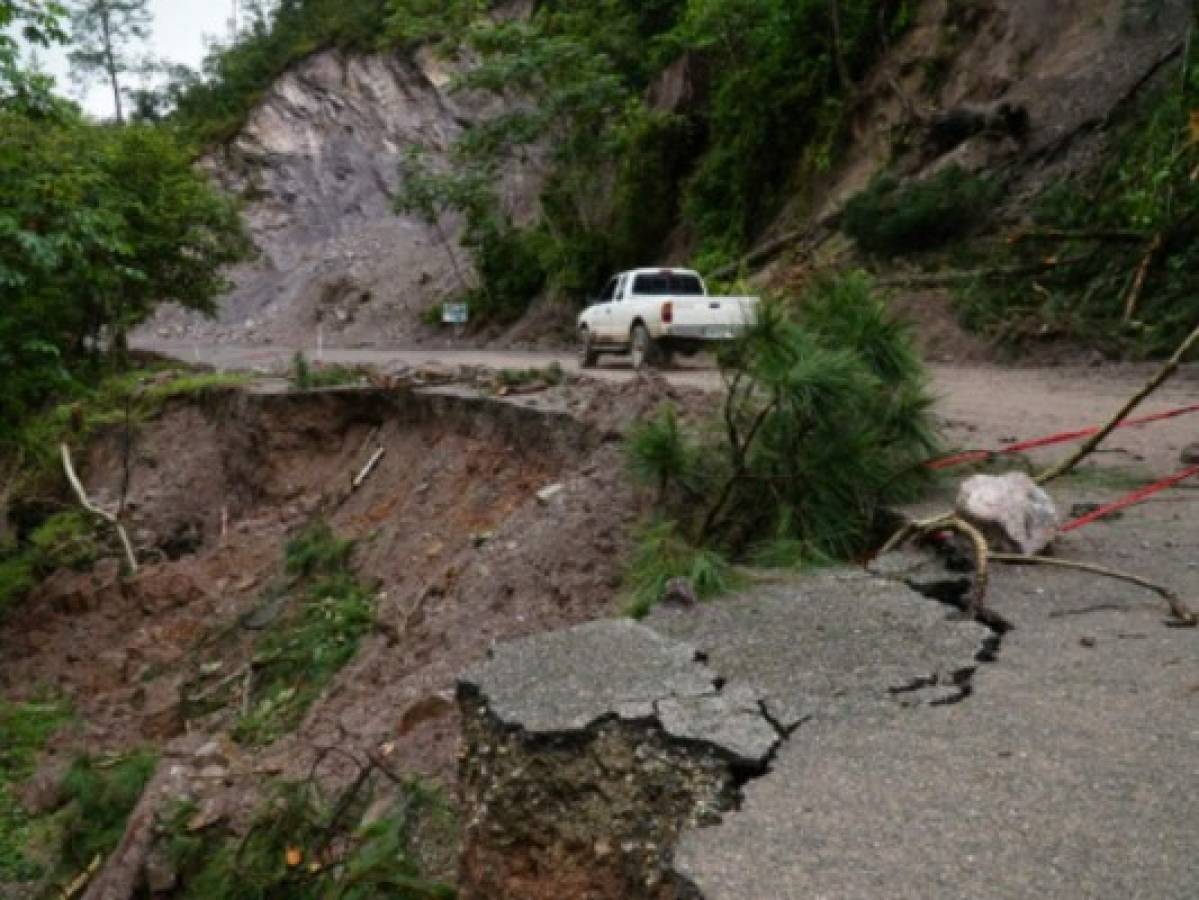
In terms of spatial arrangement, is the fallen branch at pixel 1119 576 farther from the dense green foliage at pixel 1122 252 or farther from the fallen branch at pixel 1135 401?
the dense green foliage at pixel 1122 252

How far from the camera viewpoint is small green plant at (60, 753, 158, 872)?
7137 mm

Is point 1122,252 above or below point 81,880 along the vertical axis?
above

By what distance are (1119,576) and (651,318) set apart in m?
12.1

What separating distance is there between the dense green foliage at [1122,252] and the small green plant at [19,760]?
12.0 metres

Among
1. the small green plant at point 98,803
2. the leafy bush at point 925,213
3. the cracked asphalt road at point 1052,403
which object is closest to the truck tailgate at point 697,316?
the cracked asphalt road at point 1052,403

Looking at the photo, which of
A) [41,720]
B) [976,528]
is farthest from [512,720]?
[41,720]

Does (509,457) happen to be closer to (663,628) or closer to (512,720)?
A: (663,628)

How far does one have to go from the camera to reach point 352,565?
10.8 meters

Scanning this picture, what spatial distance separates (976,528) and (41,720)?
8544 millimetres

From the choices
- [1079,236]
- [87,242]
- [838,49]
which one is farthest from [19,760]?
[838,49]

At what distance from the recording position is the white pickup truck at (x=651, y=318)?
16.0m

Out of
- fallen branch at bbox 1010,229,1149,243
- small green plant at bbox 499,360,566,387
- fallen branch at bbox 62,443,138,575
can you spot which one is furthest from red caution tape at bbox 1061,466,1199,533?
fallen branch at bbox 62,443,138,575

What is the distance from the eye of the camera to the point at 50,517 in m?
15.5

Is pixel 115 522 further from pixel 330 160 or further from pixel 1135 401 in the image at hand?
pixel 330 160
